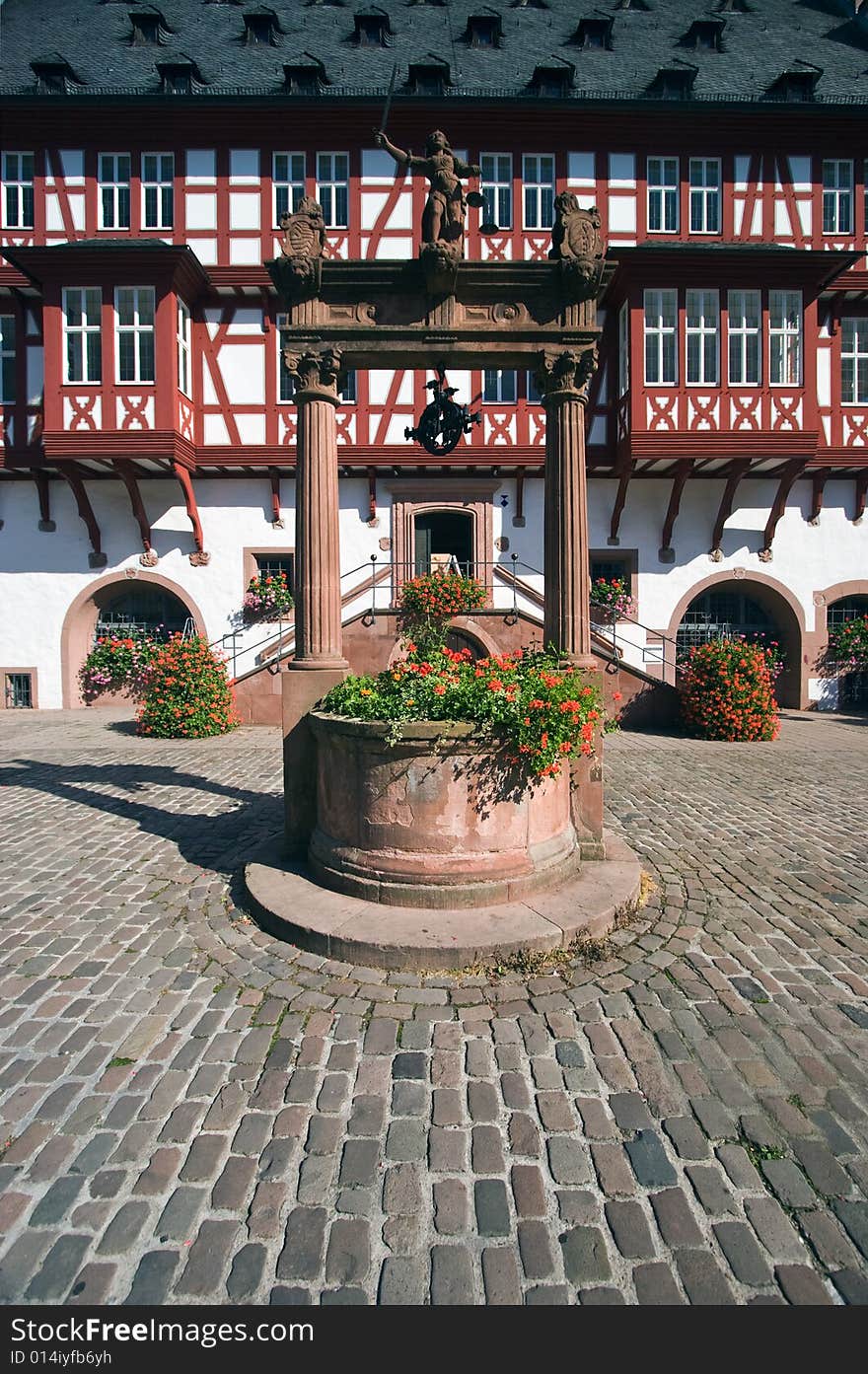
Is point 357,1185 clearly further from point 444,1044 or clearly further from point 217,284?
point 217,284

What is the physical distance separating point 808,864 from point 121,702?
14.9 metres

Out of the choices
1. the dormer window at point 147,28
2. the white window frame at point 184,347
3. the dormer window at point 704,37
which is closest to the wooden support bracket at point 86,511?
the white window frame at point 184,347

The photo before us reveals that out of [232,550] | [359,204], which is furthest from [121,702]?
[359,204]

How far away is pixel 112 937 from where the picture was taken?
403cm

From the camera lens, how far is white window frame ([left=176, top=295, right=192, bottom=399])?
561 inches

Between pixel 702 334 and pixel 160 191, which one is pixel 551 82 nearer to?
pixel 702 334

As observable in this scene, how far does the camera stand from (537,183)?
49.9 ft

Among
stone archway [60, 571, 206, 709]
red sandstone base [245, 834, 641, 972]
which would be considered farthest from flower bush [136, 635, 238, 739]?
red sandstone base [245, 834, 641, 972]

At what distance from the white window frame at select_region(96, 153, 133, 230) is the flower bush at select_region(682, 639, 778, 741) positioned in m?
15.9

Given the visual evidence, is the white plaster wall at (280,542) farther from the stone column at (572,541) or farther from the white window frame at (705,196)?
the stone column at (572,541)

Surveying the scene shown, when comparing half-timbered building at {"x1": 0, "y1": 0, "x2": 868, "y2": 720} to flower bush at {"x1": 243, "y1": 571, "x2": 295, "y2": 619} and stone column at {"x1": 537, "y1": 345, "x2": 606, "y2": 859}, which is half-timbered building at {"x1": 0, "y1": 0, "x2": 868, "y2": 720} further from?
stone column at {"x1": 537, "y1": 345, "x2": 606, "y2": 859}

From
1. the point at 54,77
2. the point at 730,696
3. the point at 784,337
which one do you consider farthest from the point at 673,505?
the point at 54,77

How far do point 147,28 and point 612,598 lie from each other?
748 inches

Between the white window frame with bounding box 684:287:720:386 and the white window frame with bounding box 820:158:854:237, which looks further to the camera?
the white window frame with bounding box 820:158:854:237
